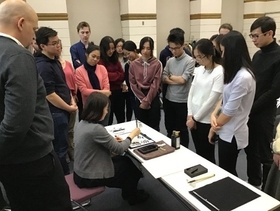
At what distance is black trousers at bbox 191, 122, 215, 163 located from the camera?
2182 mm

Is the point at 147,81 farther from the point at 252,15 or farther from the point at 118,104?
the point at 252,15

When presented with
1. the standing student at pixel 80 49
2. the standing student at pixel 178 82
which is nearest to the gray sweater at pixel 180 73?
the standing student at pixel 178 82

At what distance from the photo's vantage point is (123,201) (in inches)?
88.9

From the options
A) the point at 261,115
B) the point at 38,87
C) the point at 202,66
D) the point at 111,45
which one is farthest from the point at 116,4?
the point at 38,87

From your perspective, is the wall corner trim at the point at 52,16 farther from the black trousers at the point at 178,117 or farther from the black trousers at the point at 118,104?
the black trousers at the point at 178,117

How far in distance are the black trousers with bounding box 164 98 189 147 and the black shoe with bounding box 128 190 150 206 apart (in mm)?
880

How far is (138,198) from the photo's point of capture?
221 cm

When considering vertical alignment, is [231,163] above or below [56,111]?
below

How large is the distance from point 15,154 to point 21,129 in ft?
0.58

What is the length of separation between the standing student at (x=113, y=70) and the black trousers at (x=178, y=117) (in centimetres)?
64

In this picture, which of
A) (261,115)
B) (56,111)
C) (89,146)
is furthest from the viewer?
(56,111)

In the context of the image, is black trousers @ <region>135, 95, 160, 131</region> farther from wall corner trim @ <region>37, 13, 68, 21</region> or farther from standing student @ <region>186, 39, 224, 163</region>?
wall corner trim @ <region>37, 13, 68, 21</region>

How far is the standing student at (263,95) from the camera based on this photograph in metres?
1.99

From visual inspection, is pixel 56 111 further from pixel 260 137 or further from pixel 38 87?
pixel 260 137
